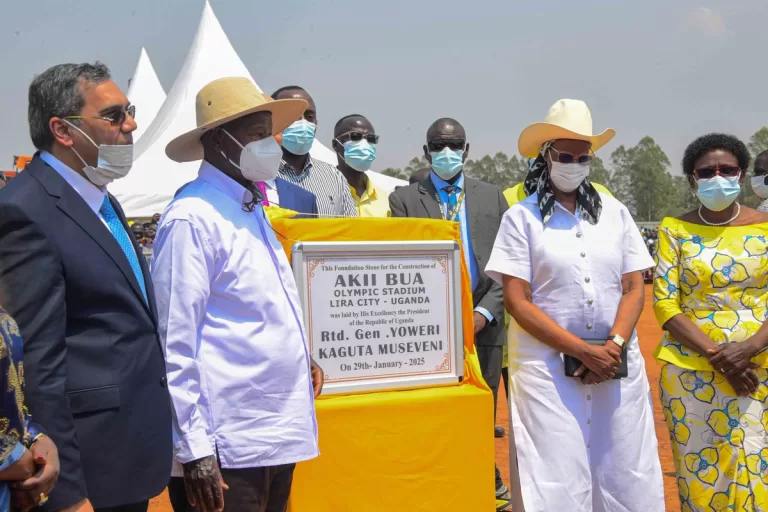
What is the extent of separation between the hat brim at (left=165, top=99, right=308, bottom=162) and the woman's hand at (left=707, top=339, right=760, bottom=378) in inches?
97.2

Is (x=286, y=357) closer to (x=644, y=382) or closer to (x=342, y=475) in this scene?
(x=342, y=475)

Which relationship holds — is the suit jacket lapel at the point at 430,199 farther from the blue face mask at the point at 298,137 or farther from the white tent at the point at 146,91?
the white tent at the point at 146,91

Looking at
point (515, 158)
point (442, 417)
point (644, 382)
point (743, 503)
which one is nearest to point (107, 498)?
point (442, 417)

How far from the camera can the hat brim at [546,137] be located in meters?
3.98

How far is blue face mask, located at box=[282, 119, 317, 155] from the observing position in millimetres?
4660

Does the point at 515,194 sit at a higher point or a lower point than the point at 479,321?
higher

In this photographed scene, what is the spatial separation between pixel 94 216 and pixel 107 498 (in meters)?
0.84

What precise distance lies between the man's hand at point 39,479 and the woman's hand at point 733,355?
3.27 m

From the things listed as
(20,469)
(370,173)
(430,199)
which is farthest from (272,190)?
(370,173)

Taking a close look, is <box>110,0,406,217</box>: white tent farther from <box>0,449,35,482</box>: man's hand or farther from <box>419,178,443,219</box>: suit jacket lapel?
<box>0,449,35,482</box>: man's hand

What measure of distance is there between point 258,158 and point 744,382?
2833mm

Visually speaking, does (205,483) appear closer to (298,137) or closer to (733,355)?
(298,137)

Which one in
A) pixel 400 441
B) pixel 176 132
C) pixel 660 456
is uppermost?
pixel 176 132

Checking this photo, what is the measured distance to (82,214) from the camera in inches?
93.5
